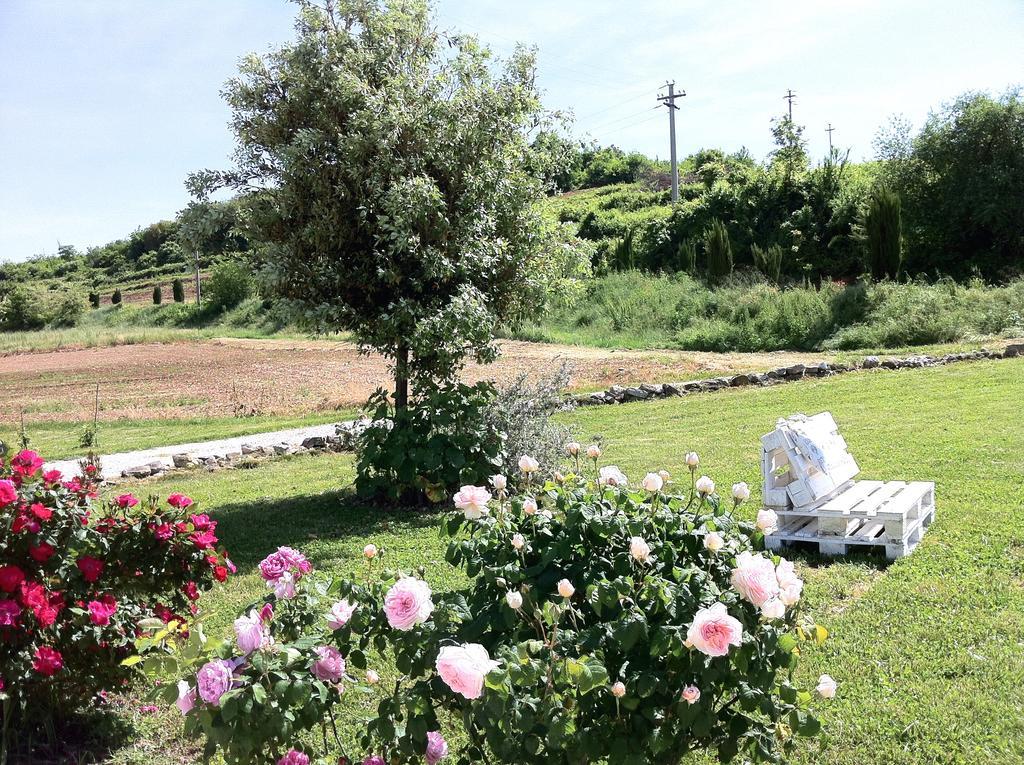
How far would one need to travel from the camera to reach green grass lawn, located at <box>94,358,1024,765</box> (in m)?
3.43

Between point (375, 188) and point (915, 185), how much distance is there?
1034 inches

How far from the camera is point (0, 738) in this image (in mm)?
3268

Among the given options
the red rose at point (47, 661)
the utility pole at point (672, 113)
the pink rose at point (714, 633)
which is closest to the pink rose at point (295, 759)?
the pink rose at point (714, 633)

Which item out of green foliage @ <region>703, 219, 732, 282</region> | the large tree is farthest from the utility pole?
the large tree

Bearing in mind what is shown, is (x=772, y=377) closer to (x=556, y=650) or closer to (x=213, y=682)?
(x=556, y=650)

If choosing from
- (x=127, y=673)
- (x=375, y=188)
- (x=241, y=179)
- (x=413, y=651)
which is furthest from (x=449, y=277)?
(x=413, y=651)

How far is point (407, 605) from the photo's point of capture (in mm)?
2293

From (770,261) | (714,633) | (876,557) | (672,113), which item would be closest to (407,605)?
(714,633)

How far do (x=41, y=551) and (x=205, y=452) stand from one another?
8.85m

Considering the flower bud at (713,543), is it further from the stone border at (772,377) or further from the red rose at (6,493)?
the stone border at (772,377)

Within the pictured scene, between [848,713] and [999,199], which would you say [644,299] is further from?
[848,713]

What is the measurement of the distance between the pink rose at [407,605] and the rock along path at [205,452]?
28.5ft

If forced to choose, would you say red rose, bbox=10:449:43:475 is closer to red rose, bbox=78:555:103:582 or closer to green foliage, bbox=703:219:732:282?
red rose, bbox=78:555:103:582

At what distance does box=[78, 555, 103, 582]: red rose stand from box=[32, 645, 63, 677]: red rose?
288mm
